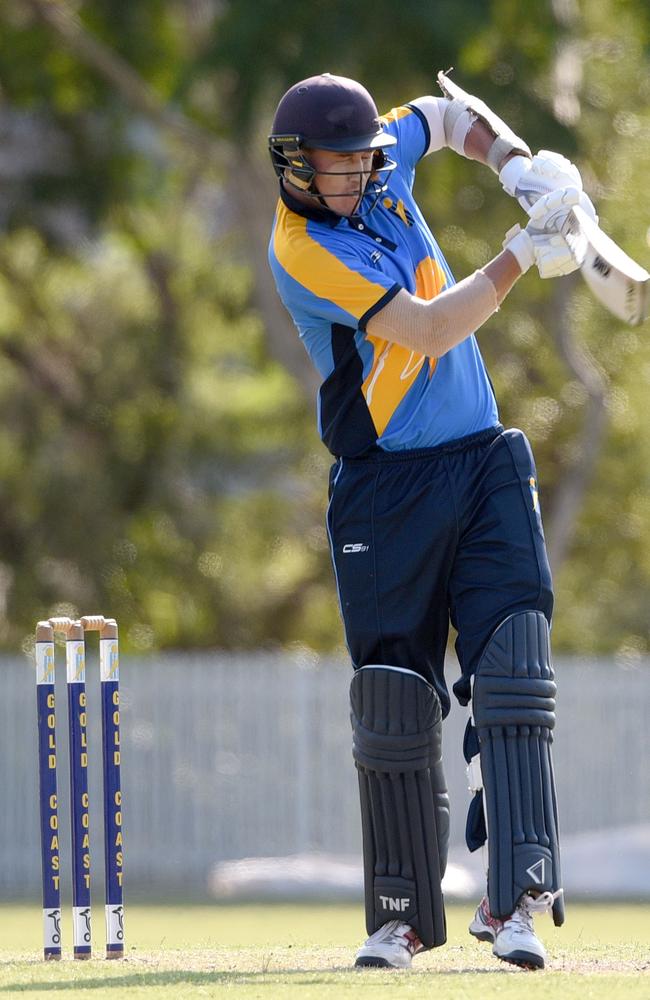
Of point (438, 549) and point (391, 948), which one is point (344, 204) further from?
point (391, 948)

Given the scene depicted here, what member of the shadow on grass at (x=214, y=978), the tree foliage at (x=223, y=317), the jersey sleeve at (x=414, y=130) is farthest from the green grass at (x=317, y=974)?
the tree foliage at (x=223, y=317)

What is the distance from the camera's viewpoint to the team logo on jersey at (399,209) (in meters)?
4.51

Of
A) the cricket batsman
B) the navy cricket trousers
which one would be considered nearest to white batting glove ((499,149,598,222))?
the cricket batsman

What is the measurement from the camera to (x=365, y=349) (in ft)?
14.5

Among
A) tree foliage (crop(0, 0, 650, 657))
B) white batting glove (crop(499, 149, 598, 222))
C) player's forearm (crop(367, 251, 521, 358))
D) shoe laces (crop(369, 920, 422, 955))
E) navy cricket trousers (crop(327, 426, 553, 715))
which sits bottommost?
shoe laces (crop(369, 920, 422, 955))

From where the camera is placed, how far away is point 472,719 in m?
4.33

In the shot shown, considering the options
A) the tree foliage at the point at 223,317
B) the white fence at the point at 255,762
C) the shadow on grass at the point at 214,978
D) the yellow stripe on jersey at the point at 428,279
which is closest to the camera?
the shadow on grass at the point at 214,978

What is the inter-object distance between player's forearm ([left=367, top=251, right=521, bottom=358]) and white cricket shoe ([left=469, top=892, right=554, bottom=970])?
4.04ft

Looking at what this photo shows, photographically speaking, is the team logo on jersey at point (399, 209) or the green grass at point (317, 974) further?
the team logo on jersey at point (399, 209)

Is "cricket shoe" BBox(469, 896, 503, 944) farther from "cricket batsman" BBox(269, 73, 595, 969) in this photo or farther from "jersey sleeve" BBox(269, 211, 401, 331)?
"jersey sleeve" BBox(269, 211, 401, 331)

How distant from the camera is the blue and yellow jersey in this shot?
14.2 ft

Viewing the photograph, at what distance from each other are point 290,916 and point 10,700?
513 centimetres

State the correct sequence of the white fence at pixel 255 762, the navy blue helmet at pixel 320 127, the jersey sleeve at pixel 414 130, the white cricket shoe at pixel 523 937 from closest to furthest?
the white cricket shoe at pixel 523 937
the navy blue helmet at pixel 320 127
the jersey sleeve at pixel 414 130
the white fence at pixel 255 762

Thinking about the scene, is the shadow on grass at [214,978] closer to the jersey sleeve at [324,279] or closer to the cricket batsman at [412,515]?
the cricket batsman at [412,515]
